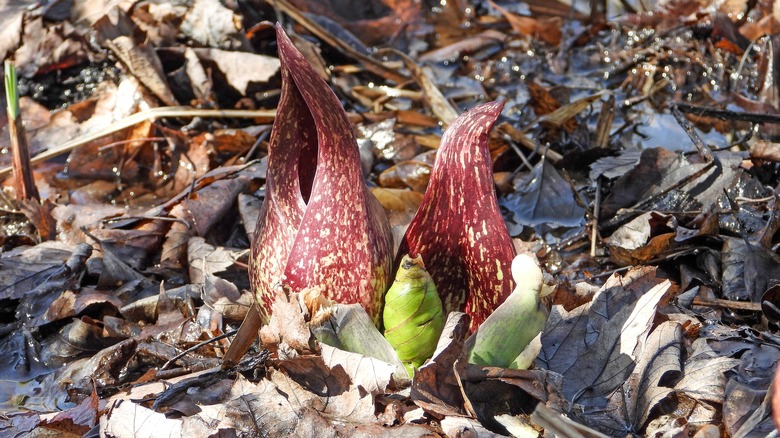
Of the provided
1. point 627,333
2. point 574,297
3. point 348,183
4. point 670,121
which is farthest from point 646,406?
point 670,121

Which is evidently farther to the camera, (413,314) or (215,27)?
(215,27)

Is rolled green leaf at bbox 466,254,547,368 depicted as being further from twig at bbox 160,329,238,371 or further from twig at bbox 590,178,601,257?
twig at bbox 590,178,601,257

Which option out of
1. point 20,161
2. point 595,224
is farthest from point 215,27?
point 595,224

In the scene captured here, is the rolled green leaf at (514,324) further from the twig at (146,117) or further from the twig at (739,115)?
the twig at (146,117)

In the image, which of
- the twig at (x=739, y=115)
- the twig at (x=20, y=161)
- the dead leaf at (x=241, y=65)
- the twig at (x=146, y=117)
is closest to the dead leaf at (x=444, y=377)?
the twig at (x=739, y=115)

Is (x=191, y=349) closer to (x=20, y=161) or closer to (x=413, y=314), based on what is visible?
(x=413, y=314)
